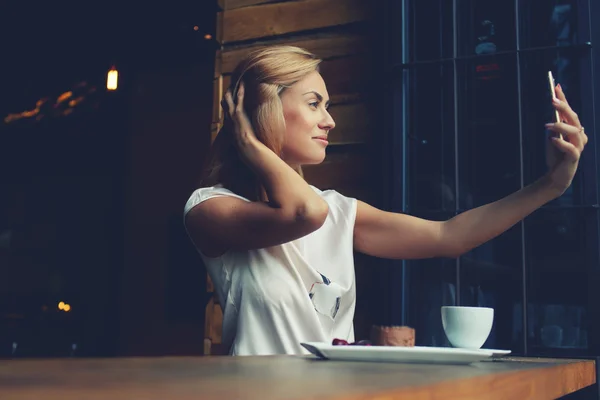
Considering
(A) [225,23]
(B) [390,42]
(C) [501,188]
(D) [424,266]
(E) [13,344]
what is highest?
(A) [225,23]

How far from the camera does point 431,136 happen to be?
2.88 meters

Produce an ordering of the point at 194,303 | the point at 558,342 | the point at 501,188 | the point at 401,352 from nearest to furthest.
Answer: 1. the point at 401,352
2. the point at 558,342
3. the point at 501,188
4. the point at 194,303

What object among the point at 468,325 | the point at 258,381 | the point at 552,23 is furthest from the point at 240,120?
the point at 258,381

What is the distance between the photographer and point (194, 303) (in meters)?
6.66

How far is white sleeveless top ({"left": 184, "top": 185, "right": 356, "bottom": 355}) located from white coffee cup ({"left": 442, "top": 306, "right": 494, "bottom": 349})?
643 mm

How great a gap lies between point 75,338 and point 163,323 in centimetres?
133

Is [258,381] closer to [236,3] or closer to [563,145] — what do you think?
[563,145]

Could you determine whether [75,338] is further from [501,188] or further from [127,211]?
[501,188]

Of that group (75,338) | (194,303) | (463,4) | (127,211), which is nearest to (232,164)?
(463,4)

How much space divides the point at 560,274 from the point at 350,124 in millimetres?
1007

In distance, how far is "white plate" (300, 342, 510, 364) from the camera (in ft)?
3.89

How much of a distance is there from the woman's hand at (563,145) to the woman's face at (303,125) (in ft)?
2.20

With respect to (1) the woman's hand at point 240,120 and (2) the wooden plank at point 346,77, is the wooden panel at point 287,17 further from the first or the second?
(1) the woman's hand at point 240,120

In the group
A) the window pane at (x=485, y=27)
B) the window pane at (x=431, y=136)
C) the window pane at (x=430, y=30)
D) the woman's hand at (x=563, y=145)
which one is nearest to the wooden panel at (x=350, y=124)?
the window pane at (x=431, y=136)
